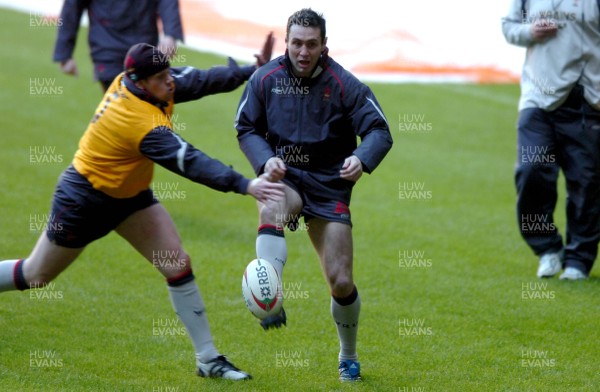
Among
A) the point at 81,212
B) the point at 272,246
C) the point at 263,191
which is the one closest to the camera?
the point at 263,191

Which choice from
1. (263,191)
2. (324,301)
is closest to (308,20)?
(263,191)

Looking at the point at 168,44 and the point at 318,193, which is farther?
the point at 168,44

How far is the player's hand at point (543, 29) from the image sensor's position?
31.3 ft

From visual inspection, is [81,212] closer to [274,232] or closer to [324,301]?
[274,232]

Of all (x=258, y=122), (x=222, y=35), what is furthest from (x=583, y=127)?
(x=222, y=35)

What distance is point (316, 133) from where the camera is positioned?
680 centimetres

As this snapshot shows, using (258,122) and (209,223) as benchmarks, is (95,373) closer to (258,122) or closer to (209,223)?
(258,122)

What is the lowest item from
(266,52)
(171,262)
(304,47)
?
(171,262)

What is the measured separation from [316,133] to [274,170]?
1.85 feet

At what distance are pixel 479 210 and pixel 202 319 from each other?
6747 millimetres

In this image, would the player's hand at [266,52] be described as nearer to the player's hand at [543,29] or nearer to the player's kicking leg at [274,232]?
the player's kicking leg at [274,232]

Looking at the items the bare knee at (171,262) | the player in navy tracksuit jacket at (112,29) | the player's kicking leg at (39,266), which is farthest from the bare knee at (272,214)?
the player in navy tracksuit jacket at (112,29)

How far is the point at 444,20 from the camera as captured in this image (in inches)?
917

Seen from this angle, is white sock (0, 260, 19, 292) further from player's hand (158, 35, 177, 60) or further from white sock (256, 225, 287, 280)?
player's hand (158, 35, 177, 60)
